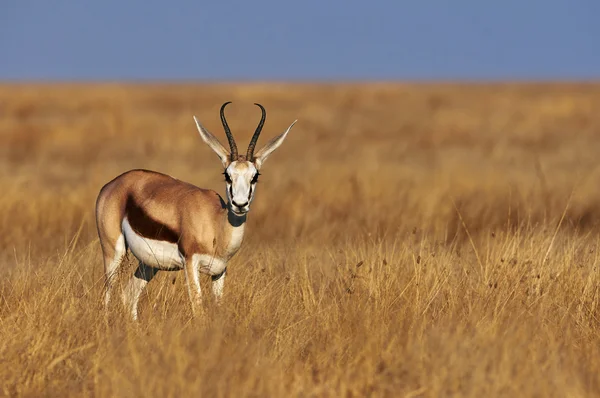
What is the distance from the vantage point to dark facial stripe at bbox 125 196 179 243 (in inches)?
301

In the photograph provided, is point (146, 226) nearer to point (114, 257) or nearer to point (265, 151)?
point (114, 257)

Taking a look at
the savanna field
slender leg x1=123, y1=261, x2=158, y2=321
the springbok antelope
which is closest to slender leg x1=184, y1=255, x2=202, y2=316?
the springbok antelope

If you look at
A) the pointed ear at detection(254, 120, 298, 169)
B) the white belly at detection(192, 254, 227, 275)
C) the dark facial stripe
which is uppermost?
the pointed ear at detection(254, 120, 298, 169)

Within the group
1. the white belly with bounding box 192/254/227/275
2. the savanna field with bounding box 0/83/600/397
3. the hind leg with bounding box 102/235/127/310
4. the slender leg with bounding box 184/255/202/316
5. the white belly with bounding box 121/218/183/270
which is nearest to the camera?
the savanna field with bounding box 0/83/600/397

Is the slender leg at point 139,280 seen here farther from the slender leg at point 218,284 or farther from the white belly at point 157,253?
the slender leg at point 218,284

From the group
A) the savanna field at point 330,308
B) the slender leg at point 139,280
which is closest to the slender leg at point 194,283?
the savanna field at point 330,308

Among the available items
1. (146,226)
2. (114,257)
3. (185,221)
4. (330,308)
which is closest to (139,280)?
(114,257)

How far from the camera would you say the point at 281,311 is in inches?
284

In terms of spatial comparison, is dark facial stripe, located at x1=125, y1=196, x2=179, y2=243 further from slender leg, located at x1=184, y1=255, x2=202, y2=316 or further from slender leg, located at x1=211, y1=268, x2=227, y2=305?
slender leg, located at x1=211, y1=268, x2=227, y2=305

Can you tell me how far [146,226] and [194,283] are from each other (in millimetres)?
755

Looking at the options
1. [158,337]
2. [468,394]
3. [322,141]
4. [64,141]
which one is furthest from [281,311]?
[322,141]

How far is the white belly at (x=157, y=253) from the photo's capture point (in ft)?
25.0

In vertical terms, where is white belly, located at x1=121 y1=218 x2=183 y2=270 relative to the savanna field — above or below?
above

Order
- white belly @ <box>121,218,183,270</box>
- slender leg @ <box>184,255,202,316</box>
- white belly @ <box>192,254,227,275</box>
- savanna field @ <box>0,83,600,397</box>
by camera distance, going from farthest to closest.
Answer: white belly @ <box>121,218,183,270</box>, white belly @ <box>192,254,227,275</box>, slender leg @ <box>184,255,202,316</box>, savanna field @ <box>0,83,600,397</box>
